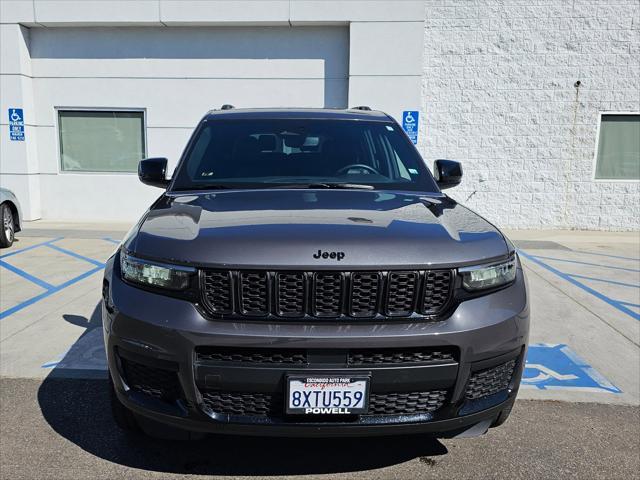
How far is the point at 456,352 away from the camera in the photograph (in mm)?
2373

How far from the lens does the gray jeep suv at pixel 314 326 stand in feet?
7.57

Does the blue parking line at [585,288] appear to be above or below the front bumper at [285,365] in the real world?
below

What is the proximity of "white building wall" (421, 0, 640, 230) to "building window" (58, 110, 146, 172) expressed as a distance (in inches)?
252

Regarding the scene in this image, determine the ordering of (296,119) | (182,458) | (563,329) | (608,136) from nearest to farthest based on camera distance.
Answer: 1. (182,458)
2. (296,119)
3. (563,329)
4. (608,136)

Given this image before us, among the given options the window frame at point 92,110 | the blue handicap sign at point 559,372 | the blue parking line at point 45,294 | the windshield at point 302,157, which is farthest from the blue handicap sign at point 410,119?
the windshield at point 302,157

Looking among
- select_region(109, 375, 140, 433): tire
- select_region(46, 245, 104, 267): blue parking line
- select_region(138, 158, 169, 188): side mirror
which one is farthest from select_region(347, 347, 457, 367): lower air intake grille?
select_region(46, 245, 104, 267): blue parking line

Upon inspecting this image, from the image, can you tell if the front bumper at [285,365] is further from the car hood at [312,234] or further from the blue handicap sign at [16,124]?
the blue handicap sign at [16,124]

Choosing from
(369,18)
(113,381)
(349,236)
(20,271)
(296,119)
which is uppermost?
(369,18)

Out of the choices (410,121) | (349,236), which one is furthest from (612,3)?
(349,236)

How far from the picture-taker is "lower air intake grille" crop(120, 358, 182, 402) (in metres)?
2.39

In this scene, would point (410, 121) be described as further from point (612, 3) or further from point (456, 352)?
point (456, 352)

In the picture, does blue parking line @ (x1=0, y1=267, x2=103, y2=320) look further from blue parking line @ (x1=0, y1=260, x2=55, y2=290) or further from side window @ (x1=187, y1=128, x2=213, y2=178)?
side window @ (x1=187, y1=128, x2=213, y2=178)

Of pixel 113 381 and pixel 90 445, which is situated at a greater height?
pixel 113 381

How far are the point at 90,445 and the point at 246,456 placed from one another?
88 cm
